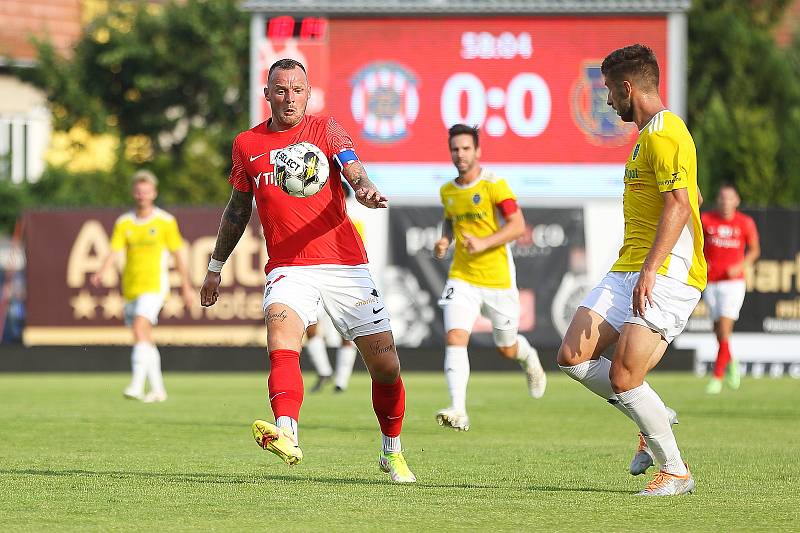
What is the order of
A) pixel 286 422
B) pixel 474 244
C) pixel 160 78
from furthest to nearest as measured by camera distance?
pixel 160 78, pixel 474 244, pixel 286 422

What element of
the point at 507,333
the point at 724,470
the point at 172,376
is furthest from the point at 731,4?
the point at 724,470

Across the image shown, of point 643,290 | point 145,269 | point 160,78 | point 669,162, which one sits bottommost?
point 145,269

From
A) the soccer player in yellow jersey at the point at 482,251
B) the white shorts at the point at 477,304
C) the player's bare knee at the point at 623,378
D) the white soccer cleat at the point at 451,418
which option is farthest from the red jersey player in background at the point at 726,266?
the player's bare knee at the point at 623,378

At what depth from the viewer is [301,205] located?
8008 millimetres

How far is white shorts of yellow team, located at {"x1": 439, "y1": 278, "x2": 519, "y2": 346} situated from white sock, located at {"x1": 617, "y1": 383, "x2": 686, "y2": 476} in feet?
14.3

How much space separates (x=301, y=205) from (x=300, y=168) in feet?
0.64

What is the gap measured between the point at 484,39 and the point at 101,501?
45.6 ft

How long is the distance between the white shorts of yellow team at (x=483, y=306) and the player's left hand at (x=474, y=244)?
57 cm

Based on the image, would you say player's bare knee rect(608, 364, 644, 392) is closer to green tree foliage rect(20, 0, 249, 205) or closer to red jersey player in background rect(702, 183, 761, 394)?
red jersey player in background rect(702, 183, 761, 394)

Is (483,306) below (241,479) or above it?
above

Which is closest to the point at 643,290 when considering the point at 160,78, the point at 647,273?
the point at 647,273

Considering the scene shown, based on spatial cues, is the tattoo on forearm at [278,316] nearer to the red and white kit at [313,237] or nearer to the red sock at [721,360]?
the red and white kit at [313,237]

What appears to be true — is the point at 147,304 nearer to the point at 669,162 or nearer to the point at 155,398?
the point at 155,398

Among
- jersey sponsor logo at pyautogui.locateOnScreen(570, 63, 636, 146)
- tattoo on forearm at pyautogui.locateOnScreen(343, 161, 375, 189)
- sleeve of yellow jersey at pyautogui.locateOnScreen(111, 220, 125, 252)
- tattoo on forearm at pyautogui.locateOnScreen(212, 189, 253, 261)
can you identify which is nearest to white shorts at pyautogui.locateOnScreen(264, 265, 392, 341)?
tattoo on forearm at pyautogui.locateOnScreen(212, 189, 253, 261)
